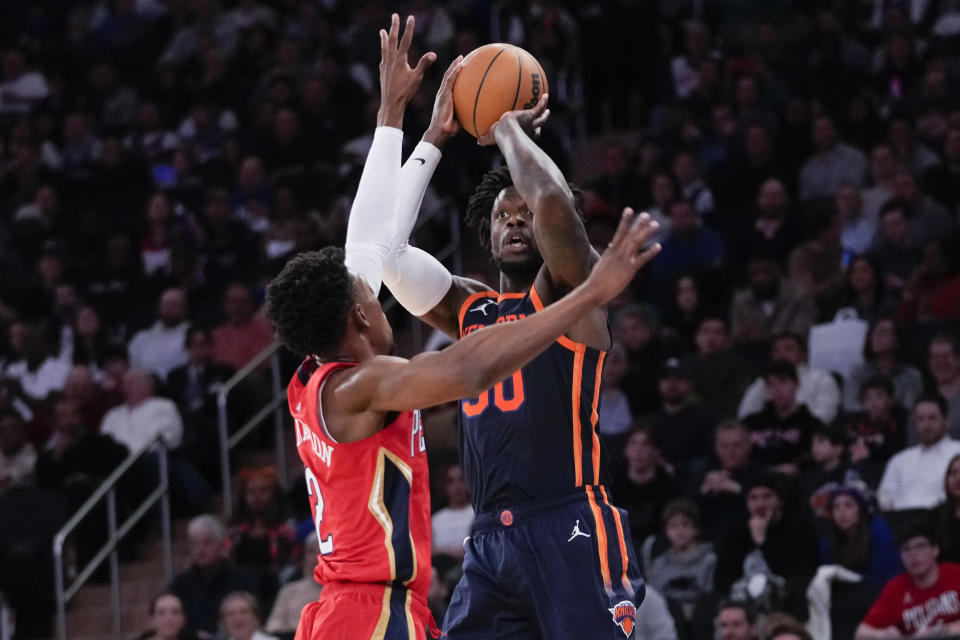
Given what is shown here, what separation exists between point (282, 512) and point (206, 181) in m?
5.25

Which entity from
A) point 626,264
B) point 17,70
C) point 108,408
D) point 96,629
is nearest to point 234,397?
point 108,408

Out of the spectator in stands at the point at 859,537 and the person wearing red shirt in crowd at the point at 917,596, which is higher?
the spectator in stands at the point at 859,537

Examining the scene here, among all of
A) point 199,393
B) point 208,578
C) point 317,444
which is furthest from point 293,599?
point 317,444

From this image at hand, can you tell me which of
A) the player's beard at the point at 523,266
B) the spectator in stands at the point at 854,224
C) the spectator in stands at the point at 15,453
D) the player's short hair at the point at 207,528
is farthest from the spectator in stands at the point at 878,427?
the spectator in stands at the point at 15,453

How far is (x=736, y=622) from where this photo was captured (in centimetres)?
809

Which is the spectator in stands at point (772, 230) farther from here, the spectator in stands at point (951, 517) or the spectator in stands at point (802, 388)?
the spectator in stands at point (951, 517)

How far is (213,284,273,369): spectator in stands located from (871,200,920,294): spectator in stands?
4.96 metres

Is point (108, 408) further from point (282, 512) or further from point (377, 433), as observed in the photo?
point (377, 433)

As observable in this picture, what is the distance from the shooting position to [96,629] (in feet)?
37.6

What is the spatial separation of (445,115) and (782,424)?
4870 mm

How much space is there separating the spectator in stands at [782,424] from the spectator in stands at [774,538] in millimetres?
768

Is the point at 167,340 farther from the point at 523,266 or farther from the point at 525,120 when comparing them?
the point at 525,120

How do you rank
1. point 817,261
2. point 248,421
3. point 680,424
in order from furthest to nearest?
point 248,421
point 817,261
point 680,424

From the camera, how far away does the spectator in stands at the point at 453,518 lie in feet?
32.1
